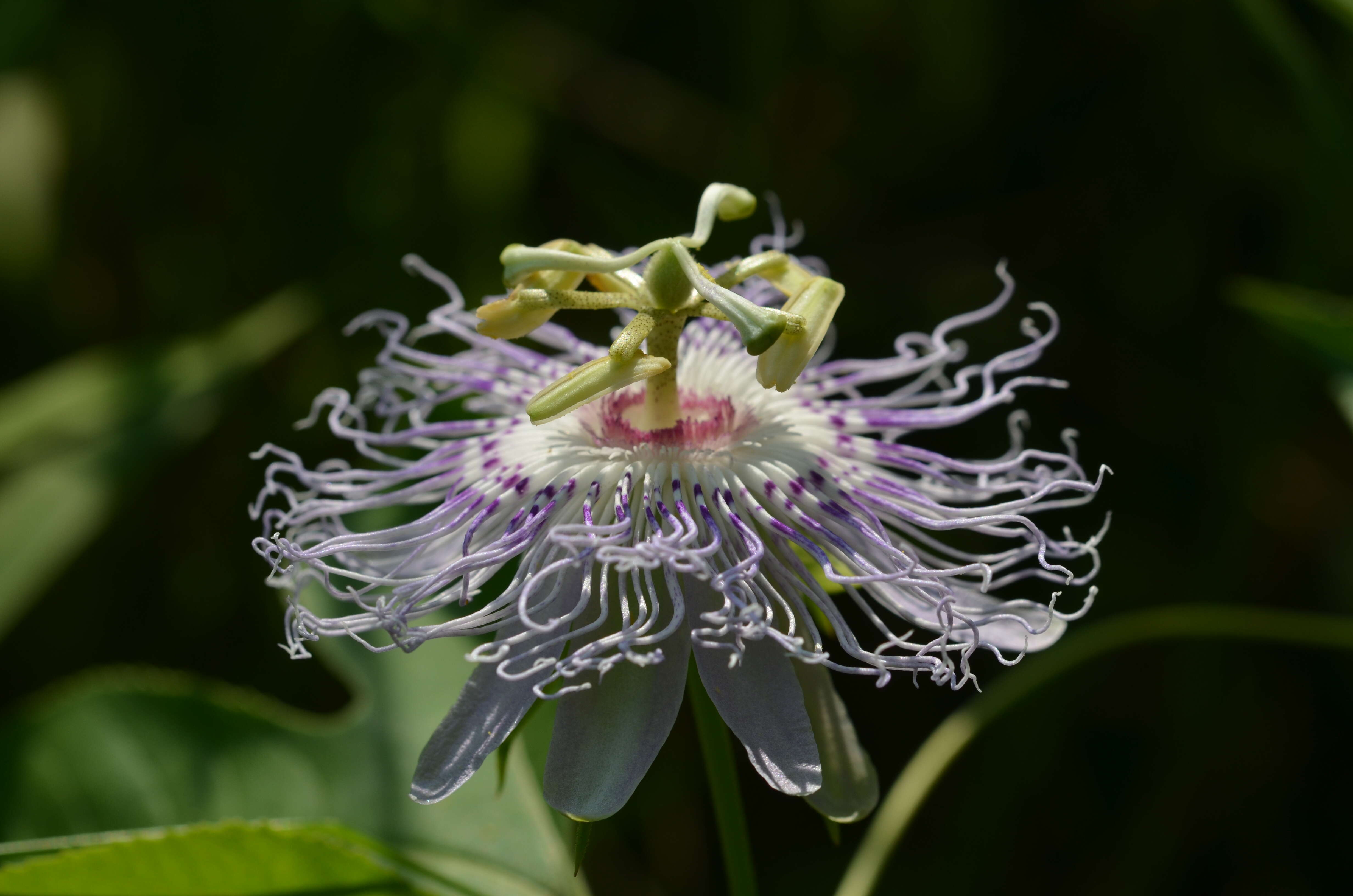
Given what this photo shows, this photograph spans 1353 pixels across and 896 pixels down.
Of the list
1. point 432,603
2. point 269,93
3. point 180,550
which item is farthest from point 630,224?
point 432,603

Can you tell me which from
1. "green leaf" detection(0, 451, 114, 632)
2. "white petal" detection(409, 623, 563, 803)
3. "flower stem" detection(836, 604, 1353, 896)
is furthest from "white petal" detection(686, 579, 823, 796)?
"green leaf" detection(0, 451, 114, 632)

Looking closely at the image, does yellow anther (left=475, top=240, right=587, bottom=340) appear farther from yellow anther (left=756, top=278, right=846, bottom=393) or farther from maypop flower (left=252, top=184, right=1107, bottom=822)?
yellow anther (left=756, top=278, right=846, bottom=393)

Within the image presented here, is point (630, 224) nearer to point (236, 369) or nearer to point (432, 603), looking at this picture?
point (236, 369)

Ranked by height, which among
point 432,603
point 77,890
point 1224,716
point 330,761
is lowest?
point 77,890

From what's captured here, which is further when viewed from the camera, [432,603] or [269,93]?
[269,93]

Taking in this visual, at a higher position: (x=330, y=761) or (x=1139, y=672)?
(x=1139, y=672)

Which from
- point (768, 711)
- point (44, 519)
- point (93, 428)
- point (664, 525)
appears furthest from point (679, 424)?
point (93, 428)

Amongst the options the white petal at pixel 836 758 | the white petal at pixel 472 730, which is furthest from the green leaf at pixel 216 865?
the white petal at pixel 836 758
